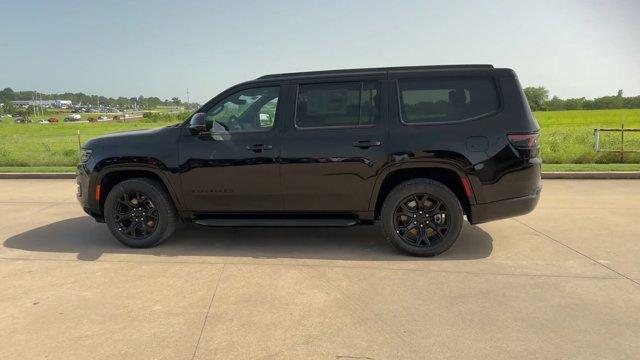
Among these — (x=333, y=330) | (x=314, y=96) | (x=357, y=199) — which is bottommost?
(x=333, y=330)

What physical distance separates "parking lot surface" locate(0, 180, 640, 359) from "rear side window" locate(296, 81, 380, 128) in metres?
1.44

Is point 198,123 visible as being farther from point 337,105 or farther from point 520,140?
point 520,140

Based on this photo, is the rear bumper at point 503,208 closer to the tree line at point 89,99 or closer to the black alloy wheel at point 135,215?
the black alloy wheel at point 135,215

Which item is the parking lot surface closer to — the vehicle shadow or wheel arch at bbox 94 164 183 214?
the vehicle shadow

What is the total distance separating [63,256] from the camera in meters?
4.80

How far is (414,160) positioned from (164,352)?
2.86 metres

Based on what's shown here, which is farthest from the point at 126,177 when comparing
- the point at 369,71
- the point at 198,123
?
the point at 369,71

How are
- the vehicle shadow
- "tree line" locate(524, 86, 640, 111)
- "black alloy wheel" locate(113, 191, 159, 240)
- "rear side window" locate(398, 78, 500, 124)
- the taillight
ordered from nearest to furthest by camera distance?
the taillight, "rear side window" locate(398, 78, 500, 124), the vehicle shadow, "black alloy wheel" locate(113, 191, 159, 240), "tree line" locate(524, 86, 640, 111)

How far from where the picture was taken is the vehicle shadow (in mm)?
4750

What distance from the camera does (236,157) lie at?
4.69m

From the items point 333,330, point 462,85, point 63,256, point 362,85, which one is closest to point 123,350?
point 333,330

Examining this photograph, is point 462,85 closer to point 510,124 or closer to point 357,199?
point 510,124

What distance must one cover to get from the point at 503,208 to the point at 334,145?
1853 mm

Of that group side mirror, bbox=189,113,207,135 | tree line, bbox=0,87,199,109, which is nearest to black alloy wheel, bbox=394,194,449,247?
side mirror, bbox=189,113,207,135
